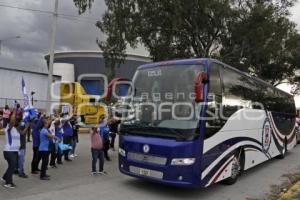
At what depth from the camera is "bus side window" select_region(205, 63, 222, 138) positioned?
28.3 ft

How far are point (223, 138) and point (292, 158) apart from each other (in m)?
8.69

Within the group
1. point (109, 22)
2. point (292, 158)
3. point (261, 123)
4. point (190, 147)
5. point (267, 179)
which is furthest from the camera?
point (109, 22)

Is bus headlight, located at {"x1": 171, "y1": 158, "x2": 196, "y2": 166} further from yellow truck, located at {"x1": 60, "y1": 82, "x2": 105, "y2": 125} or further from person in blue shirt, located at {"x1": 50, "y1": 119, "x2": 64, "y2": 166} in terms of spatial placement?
yellow truck, located at {"x1": 60, "y1": 82, "x2": 105, "y2": 125}

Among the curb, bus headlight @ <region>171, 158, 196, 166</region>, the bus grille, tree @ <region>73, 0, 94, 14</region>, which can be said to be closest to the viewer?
bus headlight @ <region>171, 158, 196, 166</region>

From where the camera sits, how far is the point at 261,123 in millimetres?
12656

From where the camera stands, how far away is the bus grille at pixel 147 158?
27.4 feet

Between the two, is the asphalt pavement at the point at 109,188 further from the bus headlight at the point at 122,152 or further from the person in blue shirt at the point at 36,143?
the bus headlight at the point at 122,152

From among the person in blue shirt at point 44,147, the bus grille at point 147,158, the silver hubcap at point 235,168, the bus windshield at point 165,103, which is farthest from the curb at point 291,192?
the person in blue shirt at point 44,147

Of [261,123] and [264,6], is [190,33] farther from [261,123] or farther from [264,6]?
[261,123]

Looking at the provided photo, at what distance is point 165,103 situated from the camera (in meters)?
8.79

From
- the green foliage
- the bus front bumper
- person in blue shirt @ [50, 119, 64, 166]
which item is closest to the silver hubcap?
the bus front bumper

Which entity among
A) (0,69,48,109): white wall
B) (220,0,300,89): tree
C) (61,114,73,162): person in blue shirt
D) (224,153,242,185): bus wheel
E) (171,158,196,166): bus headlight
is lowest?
(224,153,242,185): bus wheel

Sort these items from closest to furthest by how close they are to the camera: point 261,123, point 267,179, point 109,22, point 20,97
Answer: point 267,179 → point 261,123 → point 109,22 → point 20,97

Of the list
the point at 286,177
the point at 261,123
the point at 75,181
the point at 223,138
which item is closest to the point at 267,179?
the point at 286,177
